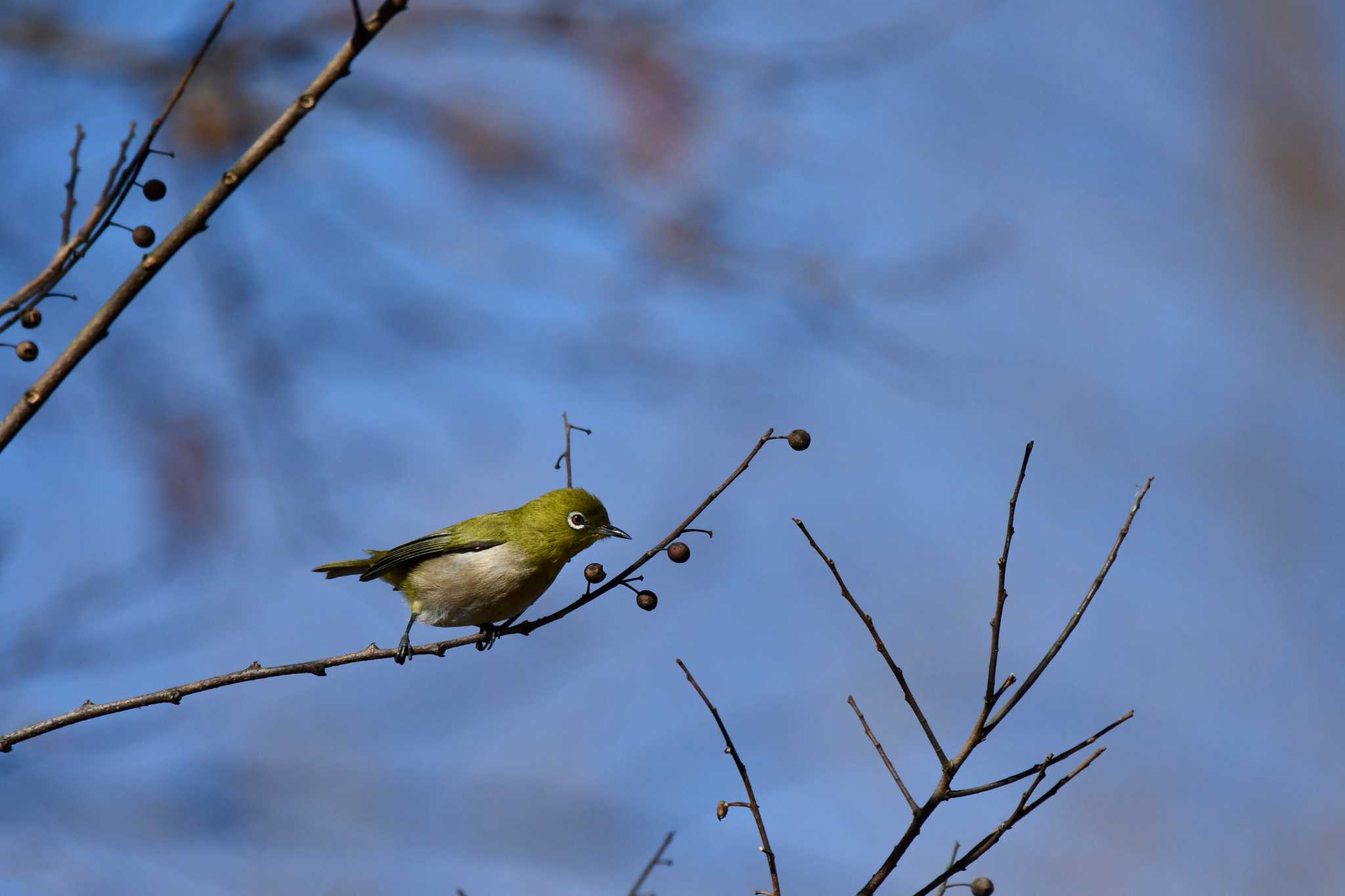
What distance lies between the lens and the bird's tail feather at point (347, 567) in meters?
6.39

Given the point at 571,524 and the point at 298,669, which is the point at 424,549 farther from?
the point at 298,669

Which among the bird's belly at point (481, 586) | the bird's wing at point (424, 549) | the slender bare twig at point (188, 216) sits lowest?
the slender bare twig at point (188, 216)

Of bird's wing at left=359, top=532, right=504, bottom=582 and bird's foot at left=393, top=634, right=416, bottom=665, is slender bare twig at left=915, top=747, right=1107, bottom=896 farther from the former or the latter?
bird's wing at left=359, top=532, right=504, bottom=582

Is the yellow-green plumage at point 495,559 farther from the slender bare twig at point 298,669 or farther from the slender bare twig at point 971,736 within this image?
the slender bare twig at point 971,736

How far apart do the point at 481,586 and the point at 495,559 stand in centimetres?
17

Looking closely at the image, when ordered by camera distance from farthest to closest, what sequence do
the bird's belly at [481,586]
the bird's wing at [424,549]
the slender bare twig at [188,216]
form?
1. the bird's wing at [424,549]
2. the bird's belly at [481,586]
3. the slender bare twig at [188,216]

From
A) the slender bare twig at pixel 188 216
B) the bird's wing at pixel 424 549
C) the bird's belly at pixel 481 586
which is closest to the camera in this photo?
the slender bare twig at pixel 188 216

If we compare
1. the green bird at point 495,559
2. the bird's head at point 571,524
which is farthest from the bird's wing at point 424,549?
the bird's head at point 571,524

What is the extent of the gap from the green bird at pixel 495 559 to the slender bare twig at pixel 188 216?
3290 mm

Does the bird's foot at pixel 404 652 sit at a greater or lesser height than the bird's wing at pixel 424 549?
lesser

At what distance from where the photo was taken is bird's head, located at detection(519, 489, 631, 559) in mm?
5906

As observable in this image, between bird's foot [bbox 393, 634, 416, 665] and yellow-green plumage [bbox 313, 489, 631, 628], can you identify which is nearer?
bird's foot [bbox 393, 634, 416, 665]

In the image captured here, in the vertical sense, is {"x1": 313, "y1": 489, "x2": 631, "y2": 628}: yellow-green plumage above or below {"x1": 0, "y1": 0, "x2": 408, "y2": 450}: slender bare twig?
above

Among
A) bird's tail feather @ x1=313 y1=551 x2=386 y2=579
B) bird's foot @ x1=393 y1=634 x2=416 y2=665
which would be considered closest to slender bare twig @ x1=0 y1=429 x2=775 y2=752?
bird's foot @ x1=393 y1=634 x2=416 y2=665
